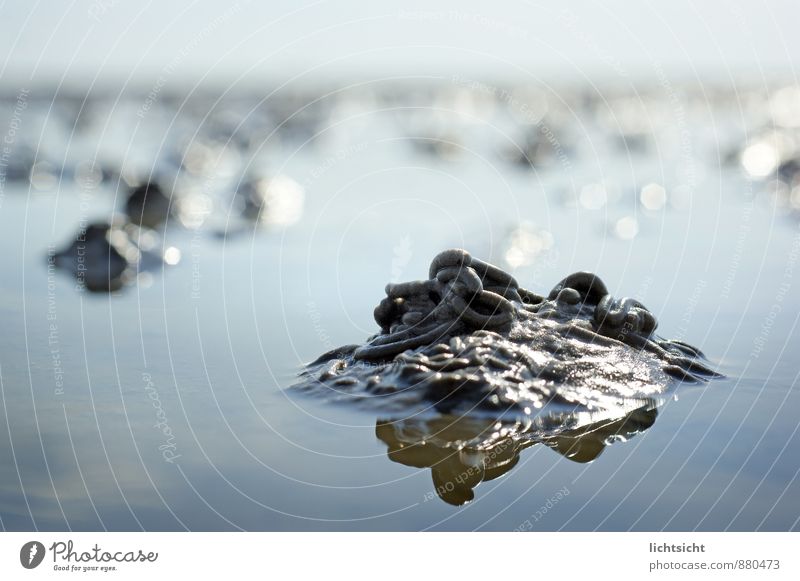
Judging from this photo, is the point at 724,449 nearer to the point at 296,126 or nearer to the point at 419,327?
the point at 419,327

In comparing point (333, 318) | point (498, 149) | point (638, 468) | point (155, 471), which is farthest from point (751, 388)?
point (498, 149)

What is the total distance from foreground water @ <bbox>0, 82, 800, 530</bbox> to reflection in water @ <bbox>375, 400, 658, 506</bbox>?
0.11 feet

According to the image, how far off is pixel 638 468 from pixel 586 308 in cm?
165

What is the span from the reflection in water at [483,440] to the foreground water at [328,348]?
3cm
